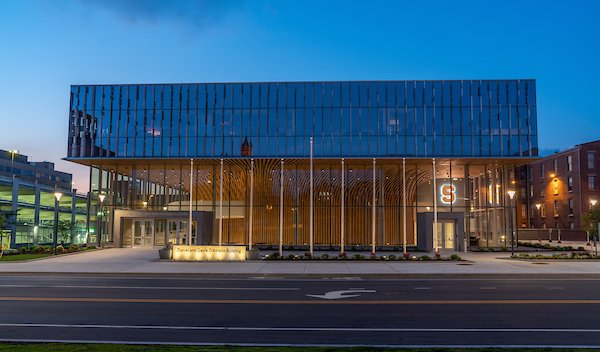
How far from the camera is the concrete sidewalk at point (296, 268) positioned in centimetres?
2642

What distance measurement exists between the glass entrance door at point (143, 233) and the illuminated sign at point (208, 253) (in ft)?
53.4

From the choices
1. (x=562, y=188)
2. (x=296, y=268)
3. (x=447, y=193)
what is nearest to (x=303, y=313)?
(x=296, y=268)

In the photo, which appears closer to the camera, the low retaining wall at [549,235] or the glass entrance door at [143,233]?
the glass entrance door at [143,233]

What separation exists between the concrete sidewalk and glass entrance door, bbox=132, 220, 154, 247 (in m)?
13.3

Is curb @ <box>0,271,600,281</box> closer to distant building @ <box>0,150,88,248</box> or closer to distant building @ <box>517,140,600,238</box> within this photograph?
distant building @ <box>0,150,88,248</box>

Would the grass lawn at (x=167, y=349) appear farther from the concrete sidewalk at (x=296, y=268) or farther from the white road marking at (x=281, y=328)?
the concrete sidewalk at (x=296, y=268)

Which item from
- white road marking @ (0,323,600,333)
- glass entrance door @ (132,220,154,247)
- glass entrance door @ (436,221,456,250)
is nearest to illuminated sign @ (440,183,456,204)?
glass entrance door @ (436,221,456,250)

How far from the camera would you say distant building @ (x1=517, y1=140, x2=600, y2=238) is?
7531 centimetres

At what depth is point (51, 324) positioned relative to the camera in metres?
12.6

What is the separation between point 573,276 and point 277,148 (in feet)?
91.1

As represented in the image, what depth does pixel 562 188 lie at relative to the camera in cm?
8119

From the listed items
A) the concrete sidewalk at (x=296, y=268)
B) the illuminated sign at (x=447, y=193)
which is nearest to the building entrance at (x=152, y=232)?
the concrete sidewalk at (x=296, y=268)

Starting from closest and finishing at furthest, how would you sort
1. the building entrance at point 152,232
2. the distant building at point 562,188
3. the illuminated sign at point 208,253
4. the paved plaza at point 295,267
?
the paved plaza at point 295,267 → the illuminated sign at point 208,253 → the building entrance at point 152,232 → the distant building at point 562,188

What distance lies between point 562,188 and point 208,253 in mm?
69810
